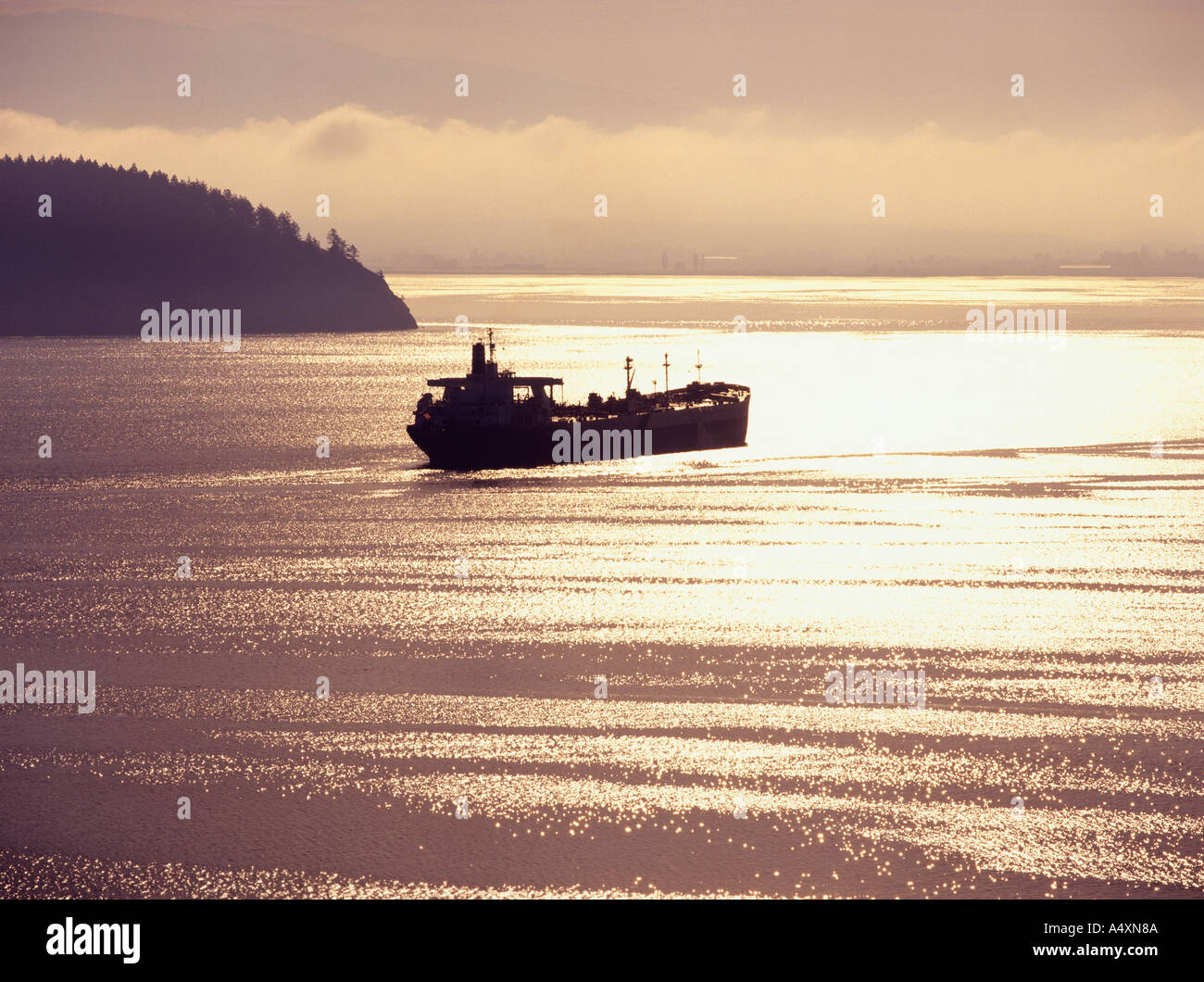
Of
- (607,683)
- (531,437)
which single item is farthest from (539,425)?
(607,683)

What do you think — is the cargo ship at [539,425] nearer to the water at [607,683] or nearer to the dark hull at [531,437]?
the dark hull at [531,437]

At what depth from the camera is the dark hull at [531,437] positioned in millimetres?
75438

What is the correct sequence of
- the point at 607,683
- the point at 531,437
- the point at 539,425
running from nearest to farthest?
the point at 607,683 → the point at 531,437 → the point at 539,425

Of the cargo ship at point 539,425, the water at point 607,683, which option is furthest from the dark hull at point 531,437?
the water at point 607,683

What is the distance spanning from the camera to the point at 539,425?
78.4m

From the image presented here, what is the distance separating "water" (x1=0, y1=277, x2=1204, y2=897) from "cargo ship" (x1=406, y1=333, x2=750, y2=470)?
4.72m

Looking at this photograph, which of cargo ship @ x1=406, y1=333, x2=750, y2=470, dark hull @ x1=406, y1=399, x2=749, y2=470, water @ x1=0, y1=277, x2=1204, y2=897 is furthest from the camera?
cargo ship @ x1=406, y1=333, x2=750, y2=470

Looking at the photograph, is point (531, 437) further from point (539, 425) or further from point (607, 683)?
point (607, 683)

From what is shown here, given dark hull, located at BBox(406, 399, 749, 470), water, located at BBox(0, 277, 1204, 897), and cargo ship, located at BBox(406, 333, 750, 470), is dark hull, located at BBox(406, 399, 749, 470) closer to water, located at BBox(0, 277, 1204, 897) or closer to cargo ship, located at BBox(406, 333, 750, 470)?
cargo ship, located at BBox(406, 333, 750, 470)

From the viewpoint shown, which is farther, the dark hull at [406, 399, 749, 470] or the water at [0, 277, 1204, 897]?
the dark hull at [406, 399, 749, 470]

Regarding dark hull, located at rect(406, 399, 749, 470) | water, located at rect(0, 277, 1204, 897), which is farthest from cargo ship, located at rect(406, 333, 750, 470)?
water, located at rect(0, 277, 1204, 897)

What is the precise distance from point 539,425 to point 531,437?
1.24 metres

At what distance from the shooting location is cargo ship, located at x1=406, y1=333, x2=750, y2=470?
75875mm
